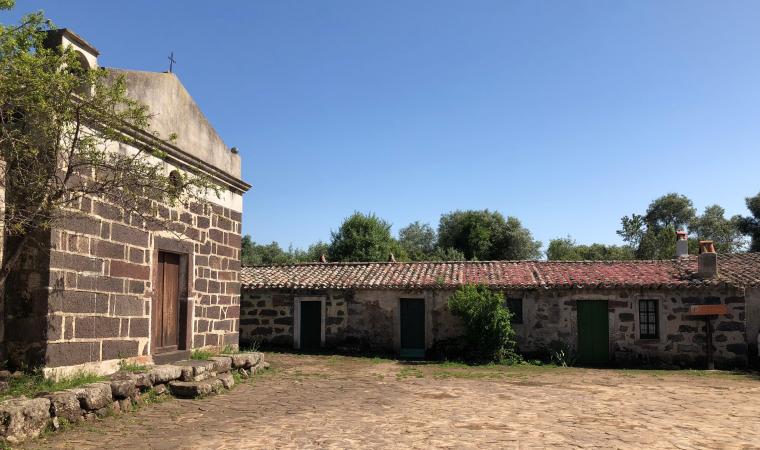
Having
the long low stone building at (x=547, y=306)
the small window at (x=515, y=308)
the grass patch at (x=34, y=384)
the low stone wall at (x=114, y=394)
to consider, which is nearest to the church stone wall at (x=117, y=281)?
the grass patch at (x=34, y=384)

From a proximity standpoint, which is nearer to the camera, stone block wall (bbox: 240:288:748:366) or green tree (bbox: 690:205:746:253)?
stone block wall (bbox: 240:288:748:366)

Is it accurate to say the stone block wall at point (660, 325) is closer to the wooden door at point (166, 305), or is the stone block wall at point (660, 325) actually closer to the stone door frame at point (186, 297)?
the stone door frame at point (186, 297)

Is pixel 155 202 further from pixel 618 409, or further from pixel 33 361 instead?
pixel 618 409

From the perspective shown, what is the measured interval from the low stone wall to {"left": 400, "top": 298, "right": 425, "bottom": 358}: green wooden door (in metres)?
8.13

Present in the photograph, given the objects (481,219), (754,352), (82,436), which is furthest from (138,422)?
(481,219)

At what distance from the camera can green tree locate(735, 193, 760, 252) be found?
40125mm

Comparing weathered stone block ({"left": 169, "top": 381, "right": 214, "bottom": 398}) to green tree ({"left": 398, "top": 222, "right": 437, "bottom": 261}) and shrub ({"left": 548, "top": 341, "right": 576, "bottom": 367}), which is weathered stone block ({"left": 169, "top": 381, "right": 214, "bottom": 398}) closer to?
shrub ({"left": 548, "top": 341, "right": 576, "bottom": 367})

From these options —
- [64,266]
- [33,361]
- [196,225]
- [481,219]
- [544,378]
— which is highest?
[481,219]

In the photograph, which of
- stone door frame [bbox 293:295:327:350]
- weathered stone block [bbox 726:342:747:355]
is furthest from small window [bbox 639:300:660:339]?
stone door frame [bbox 293:295:327:350]

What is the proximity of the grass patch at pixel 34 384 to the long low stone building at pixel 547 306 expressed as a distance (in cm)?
1187

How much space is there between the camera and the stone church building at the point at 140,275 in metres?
7.41

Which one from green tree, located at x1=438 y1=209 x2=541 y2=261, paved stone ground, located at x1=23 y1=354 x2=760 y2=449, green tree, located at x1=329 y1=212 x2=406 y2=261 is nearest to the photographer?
paved stone ground, located at x1=23 y1=354 x2=760 y2=449

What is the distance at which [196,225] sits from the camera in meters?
11.0

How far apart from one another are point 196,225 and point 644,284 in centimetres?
1295
